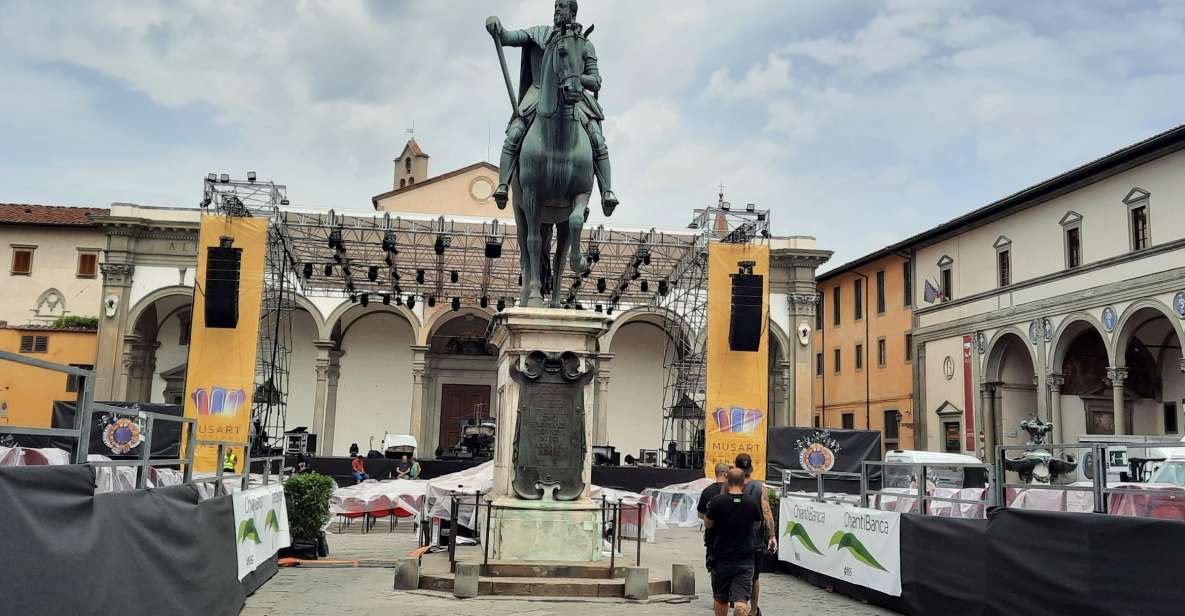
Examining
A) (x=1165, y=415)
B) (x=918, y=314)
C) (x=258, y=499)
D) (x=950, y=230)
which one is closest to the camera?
(x=258, y=499)

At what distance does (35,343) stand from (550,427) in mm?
30844

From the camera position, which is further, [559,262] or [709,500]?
[559,262]

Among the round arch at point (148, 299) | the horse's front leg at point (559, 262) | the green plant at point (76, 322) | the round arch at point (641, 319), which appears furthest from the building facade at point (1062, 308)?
the green plant at point (76, 322)

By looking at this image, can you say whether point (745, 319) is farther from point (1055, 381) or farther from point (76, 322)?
point (76, 322)

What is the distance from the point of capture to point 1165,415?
27.8 metres

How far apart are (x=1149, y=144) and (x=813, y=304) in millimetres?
11622

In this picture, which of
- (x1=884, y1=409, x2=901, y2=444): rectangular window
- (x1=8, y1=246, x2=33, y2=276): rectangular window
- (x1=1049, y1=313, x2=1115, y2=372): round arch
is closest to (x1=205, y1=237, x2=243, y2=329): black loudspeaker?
(x1=8, y1=246, x2=33, y2=276): rectangular window

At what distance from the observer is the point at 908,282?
38.8 m

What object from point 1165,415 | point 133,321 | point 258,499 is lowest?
point 258,499

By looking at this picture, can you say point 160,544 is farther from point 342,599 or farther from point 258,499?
point 258,499

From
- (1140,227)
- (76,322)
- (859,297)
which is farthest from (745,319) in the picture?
(76,322)

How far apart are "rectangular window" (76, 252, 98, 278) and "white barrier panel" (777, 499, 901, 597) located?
33.0 meters

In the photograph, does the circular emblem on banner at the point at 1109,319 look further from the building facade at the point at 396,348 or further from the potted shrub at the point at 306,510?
the potted shrub at the point at 306,510

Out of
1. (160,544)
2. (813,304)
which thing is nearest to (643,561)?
(160,544)
